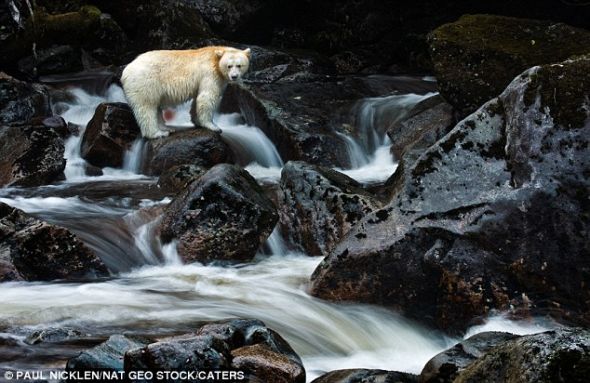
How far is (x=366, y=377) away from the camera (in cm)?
425

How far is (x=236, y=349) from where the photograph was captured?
4348mm

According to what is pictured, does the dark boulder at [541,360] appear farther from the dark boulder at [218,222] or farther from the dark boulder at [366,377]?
the dark boulder at [218,222]

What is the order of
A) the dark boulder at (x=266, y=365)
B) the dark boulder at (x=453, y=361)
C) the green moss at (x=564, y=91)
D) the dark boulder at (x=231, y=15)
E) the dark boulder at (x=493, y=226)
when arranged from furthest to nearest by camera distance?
the dark boulder at (x=231, y=15) < the green moss at (x=564, y=91) < the dark boulder at (x=493, y=226) < the dark boulder at (x=453, y=361) < the dark boulder at (x=266, y=365)

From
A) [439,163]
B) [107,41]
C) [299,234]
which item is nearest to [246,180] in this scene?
[299,234]

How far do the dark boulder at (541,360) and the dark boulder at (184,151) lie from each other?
7277 millimetres

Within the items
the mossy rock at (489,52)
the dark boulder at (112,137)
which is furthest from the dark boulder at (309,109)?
the dark boulder at (112,137)

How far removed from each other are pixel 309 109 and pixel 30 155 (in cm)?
465

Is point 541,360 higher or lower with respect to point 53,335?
higher

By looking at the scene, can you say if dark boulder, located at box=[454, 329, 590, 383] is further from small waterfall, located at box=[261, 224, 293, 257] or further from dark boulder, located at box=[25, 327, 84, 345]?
small waterfall, located at box=[261, 224, 293, 257]

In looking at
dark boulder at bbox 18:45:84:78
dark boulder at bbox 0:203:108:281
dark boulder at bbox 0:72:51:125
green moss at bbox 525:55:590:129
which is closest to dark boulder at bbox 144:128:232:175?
dark boulder at bbox 0:72:51:125

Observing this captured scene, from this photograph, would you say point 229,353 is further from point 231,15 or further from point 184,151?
point 231,15

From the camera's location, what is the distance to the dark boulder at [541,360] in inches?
126

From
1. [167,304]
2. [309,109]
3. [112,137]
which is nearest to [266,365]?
[167,304]

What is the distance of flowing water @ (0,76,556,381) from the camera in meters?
5.08
